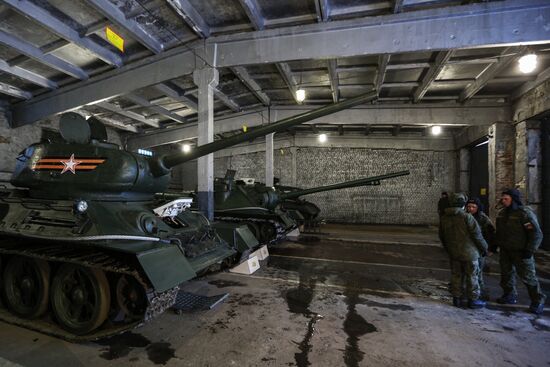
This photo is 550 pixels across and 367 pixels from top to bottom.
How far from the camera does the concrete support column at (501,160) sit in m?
9.74

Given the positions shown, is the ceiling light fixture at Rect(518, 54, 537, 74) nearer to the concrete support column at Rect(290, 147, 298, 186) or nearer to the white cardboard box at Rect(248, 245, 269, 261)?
the white cardboard box at Rect(248, 245, 269, 261)

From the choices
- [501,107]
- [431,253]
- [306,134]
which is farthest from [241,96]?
[501,107]

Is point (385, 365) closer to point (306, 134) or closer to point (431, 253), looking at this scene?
point (431, 253)

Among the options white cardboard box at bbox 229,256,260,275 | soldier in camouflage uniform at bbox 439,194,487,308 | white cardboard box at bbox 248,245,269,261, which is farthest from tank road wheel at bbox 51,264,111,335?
soldier in camouflage uniform at bbox 439,194,487,308

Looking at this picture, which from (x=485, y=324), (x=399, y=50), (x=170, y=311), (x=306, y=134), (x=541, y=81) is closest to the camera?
(x=485, y=324)

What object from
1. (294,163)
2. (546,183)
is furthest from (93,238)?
(294,163)

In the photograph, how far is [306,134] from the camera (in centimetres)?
1647

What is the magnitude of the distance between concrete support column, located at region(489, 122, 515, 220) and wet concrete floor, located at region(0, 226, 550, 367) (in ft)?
15.9

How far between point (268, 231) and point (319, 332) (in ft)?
17.0

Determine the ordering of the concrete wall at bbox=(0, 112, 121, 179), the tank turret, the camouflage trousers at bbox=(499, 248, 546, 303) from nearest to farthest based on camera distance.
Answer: the tank turret < the camouflage trousers at bbox=(499, 248, 546, 303) < the concrete wall at bbox=(0, 112, 121, 179)

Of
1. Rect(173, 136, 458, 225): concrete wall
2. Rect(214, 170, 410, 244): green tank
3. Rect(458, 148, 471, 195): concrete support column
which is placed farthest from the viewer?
Rect(173, 136, 458, 225): concrete wall

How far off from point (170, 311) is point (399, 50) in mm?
6279

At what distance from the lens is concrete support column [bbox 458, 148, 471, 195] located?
1425 cm

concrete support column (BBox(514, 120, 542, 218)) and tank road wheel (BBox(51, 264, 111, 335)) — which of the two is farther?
concrete support column (BBox(514, 120, 542, 218))
